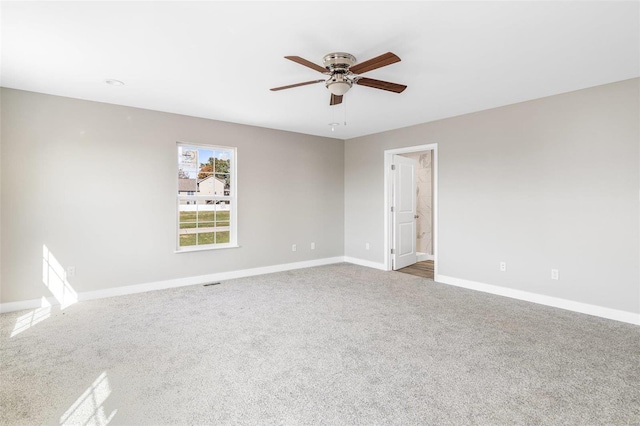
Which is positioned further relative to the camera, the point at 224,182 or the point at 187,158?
the point at 224,182

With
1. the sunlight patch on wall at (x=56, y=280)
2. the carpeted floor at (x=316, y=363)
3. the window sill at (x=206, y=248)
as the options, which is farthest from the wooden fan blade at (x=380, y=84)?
the sunlight patch on wall at (x=56, y=280)

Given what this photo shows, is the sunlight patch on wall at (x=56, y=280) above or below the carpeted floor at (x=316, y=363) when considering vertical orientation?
above

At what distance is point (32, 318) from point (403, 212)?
532cm

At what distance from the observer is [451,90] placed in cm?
350

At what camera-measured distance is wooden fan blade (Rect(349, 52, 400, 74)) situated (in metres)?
2.14

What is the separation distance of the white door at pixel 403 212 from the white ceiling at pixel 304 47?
6.23 feet

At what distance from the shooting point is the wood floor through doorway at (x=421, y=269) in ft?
17.4

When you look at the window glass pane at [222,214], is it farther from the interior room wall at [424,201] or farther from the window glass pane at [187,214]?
the interior room wall at [424,201]

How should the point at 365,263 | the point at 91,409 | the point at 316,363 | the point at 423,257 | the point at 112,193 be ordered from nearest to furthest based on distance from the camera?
the point at 91,409, the point at 316,363, the point at 112,193, the point at 365,263, the point at 423,257

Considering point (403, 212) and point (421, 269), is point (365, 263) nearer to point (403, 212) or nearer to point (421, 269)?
point (421, 269)

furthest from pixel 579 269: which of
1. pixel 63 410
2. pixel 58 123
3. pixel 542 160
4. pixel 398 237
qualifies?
pixel 58 123

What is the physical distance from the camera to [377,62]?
7.39ft

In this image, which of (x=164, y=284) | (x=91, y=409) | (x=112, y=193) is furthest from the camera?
(x=164, y=284)

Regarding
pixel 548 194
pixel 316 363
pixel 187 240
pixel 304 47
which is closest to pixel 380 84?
pixel 304 47
